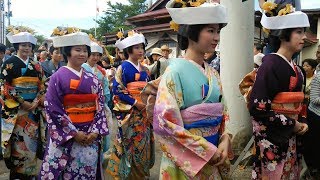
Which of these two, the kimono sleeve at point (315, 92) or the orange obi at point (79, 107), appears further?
the kimono sleeve at point (315, 92)

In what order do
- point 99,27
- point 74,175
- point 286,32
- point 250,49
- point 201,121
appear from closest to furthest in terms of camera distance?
point 201,121, point 286,32, point 74,175, point 250,49, point 99,27

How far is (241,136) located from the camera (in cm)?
555

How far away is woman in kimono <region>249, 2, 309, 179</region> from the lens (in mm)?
3256

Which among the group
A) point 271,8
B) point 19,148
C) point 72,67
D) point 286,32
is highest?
point 271,8

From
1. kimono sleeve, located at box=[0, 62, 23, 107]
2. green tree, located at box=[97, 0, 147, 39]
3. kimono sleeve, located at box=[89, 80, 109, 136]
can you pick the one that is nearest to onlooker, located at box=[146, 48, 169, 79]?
kimono sleeve, located at box=[89, 80, 109, 136]

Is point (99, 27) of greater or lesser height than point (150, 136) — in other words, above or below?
above

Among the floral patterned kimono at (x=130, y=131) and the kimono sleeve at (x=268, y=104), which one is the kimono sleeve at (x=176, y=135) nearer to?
the kimono sleeve at (x=268, y=104)

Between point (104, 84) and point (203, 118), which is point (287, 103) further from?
point (104, 84)

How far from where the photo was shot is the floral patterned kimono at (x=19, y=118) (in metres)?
5.10

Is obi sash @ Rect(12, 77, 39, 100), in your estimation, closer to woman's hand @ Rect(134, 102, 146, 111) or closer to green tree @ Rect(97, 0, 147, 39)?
woman's hand @ Rect(134, 102, 146, 111)

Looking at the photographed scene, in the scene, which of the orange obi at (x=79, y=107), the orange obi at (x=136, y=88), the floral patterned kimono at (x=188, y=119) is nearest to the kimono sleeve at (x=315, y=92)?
the floral patterned kimono at (x=188, y=119)

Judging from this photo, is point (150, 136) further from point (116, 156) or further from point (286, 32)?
point (286, 32)

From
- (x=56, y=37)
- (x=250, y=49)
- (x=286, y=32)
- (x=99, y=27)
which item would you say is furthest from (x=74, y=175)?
(x=99, y=27)

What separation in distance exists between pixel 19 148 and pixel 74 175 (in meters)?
1.57
